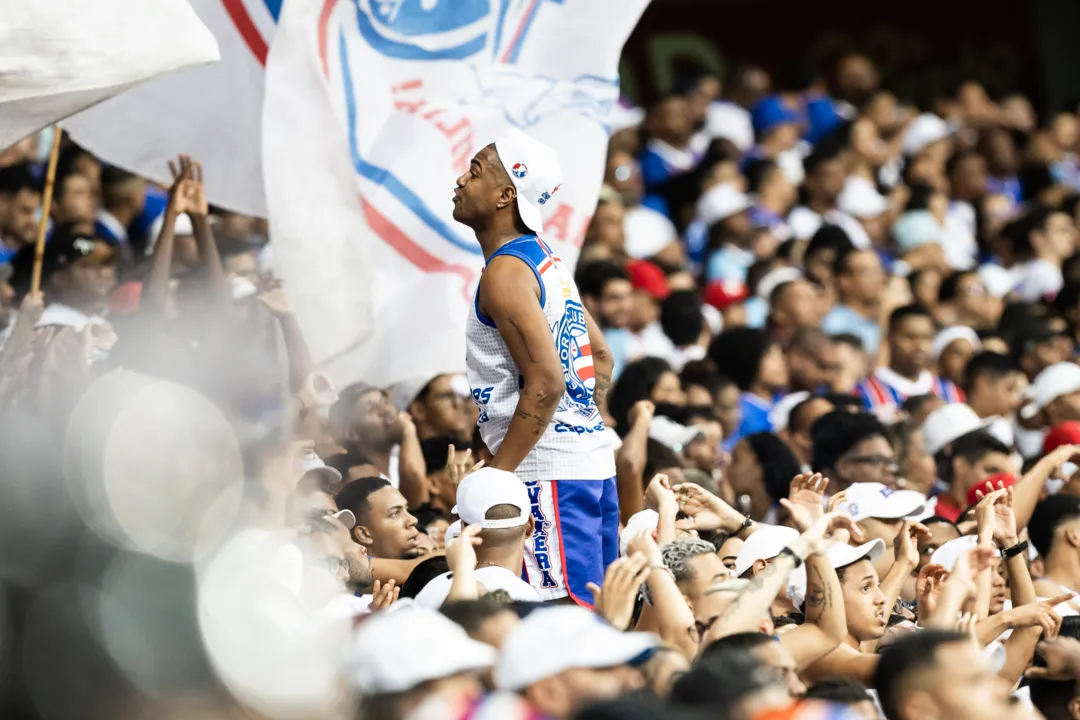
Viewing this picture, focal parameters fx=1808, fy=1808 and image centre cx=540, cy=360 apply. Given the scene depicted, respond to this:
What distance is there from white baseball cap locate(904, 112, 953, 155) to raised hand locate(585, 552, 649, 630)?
38.6 feet

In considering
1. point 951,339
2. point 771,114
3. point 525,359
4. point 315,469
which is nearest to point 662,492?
point 525,359

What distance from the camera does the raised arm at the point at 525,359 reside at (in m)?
5.27

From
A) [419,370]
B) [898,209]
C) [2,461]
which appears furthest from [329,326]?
[898,209]

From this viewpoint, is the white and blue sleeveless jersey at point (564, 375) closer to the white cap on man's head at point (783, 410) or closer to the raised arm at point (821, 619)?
the raised arm at point (821, 619)

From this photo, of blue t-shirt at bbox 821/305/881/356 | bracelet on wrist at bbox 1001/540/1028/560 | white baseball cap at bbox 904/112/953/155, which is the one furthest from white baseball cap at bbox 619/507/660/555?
white baseball cap at bbox 904/112/953/155

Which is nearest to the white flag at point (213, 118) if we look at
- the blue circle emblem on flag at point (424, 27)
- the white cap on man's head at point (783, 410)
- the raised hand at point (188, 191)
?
the raised hand at point (188, 191)

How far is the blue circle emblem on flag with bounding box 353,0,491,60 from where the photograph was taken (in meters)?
7.71

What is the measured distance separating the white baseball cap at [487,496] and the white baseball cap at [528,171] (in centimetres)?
84

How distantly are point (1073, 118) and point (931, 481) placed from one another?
9.10 meters

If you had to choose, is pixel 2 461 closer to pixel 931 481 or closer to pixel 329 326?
pixel 329 326

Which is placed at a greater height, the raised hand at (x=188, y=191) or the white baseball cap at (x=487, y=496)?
the raised hand at (x=188, y=191)

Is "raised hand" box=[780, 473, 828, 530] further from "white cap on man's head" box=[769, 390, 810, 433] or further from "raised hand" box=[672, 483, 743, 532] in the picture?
"white cap on man's head" box=[769, 390, 810, 433]

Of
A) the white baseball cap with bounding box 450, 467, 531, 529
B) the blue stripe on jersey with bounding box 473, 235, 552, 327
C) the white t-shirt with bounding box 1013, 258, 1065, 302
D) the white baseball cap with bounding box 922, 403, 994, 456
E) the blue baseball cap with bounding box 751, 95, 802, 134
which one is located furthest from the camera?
the blue baseball cap with bounding box 751, 95, 802, 134

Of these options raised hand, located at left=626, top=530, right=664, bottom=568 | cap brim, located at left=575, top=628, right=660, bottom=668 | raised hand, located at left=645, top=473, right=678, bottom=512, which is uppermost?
cap brim, located at left=575, top=628, right=660, bottom=668
